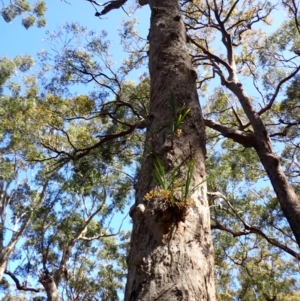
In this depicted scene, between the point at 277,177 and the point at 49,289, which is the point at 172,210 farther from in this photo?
the point at 49,289

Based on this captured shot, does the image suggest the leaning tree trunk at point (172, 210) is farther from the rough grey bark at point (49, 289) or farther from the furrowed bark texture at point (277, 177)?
the rough grey bark at point (49, 289)

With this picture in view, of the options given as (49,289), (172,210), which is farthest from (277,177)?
(49,289)

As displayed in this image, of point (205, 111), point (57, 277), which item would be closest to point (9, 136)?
point (57, 277)

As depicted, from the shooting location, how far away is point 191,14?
9.72 meters

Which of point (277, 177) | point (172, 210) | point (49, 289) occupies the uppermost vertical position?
point (277, 177)

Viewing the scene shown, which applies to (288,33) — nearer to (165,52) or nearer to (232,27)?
(232,27)

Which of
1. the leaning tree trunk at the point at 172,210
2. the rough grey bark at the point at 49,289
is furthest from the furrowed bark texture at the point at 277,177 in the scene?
the rough grey bark at the point at 49,289

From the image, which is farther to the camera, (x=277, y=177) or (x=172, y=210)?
(x=277, y=177)

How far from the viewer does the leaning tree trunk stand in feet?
4.31

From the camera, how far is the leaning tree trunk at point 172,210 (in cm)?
131

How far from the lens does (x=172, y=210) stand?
1.48m

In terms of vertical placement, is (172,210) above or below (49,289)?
below

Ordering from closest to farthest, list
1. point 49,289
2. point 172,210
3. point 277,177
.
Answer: point 172,210, point 277,177, point 49,289

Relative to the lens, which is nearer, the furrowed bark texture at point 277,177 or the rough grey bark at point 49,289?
the furrowed bark texture at point 277,177
